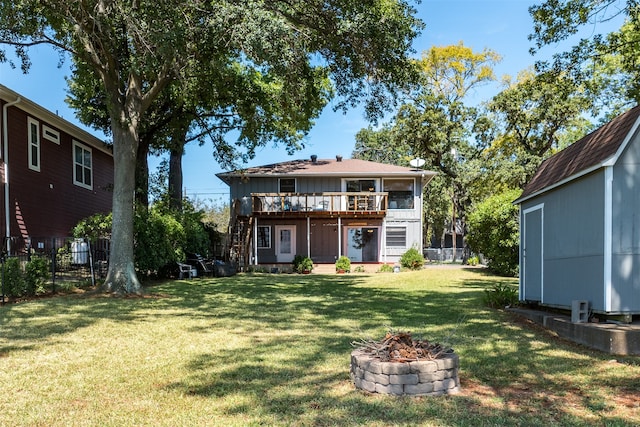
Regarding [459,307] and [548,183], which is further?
[459,307]

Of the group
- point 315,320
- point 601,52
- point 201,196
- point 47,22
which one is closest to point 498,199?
point 601,52

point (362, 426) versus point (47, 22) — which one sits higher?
point (47, 22)

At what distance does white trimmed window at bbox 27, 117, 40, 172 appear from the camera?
15.7 metres

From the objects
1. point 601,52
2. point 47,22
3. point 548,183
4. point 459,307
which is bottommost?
point 459,307

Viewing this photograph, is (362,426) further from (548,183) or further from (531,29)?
(531,29)

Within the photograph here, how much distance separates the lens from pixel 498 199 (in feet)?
64.5

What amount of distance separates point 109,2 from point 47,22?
4.05 m

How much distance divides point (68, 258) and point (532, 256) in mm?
12150

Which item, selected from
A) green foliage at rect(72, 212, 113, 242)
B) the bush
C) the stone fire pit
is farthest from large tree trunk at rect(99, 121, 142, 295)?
the bush

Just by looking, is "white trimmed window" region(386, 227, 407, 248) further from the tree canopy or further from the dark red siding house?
the dark red siding house

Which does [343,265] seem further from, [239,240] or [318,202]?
[239,240]

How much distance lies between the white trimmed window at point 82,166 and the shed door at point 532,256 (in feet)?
54.4

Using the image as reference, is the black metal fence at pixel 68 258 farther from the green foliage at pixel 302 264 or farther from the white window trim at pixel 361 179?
the white window trim at pixel 361 179

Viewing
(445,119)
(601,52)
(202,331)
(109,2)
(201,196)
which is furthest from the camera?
(201,196)
